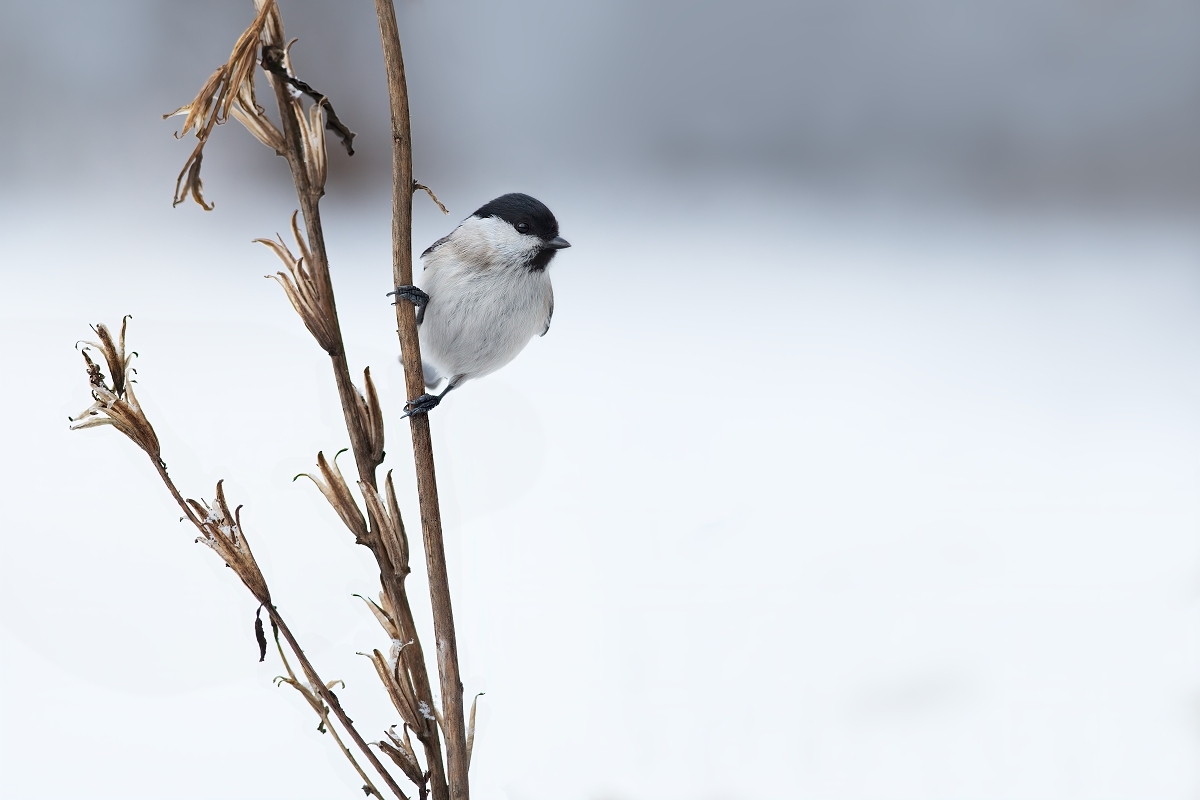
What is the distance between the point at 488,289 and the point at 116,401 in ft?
1.39

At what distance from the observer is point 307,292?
330mm

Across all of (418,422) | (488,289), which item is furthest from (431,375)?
(418,422)

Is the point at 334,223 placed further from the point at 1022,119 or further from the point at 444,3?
the point at 1022,119

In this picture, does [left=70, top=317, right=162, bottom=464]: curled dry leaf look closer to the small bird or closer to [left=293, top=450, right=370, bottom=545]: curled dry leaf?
[left=293, top=450, right=370, bottom=545]: curled dry leaf

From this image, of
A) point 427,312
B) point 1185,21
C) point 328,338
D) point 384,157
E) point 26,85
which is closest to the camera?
point 328,338

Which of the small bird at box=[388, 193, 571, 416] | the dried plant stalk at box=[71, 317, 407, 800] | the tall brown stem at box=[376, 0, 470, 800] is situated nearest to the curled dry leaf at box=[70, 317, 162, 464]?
the dried plant stalk at box=[71, 317, 407, 800]

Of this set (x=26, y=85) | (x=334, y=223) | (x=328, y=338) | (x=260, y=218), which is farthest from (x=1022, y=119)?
(x=26, y=85)

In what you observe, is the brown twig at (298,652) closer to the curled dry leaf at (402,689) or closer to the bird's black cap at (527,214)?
the curled dry leaf at (402,689)

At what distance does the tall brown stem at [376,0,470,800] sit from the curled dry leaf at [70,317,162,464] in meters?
0.11

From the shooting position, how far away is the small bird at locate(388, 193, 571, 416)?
72 cm

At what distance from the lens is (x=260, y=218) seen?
1.40m

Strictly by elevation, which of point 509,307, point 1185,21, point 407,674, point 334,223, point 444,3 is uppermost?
point 444,3

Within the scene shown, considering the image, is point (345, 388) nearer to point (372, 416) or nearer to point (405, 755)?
point (372, 416)

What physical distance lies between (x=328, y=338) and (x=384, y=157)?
0.98 meters
